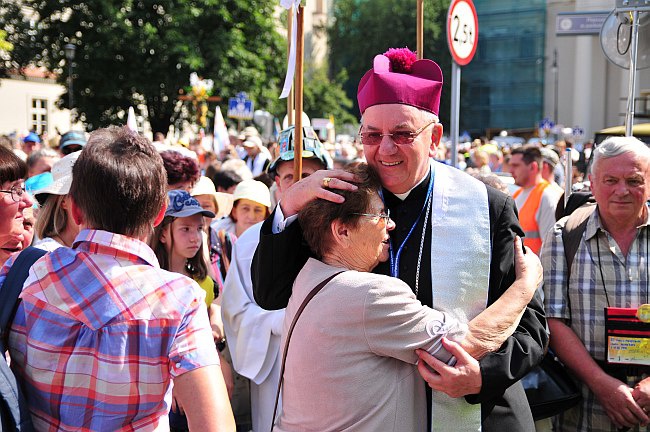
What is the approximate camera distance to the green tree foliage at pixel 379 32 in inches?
2530

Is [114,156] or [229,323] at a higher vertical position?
[114,156]

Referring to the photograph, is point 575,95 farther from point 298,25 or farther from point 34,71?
point 298,25

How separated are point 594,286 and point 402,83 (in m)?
1.61

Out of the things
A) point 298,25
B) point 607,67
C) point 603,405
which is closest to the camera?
point 298,25

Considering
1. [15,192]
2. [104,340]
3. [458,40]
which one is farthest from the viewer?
[458,40]

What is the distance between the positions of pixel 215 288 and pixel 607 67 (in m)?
63.3

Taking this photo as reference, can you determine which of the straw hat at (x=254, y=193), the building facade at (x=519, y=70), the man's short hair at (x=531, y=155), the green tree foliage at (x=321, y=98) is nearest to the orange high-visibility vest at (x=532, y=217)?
the man's short hair at (x=531, y=155)

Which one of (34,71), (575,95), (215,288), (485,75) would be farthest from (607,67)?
(215,288)

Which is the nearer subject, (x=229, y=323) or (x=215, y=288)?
(x=229, y=323)

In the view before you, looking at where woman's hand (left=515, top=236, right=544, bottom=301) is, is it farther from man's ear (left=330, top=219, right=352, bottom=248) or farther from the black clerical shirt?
man's ear (left=330, top=219, right=352, bottom=248)

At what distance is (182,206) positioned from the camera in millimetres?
4469

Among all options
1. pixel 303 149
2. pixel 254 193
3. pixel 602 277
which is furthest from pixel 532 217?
pixel 602 277

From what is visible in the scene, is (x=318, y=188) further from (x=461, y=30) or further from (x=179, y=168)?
(x=461, y=30)

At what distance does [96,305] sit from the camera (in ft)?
7.18
